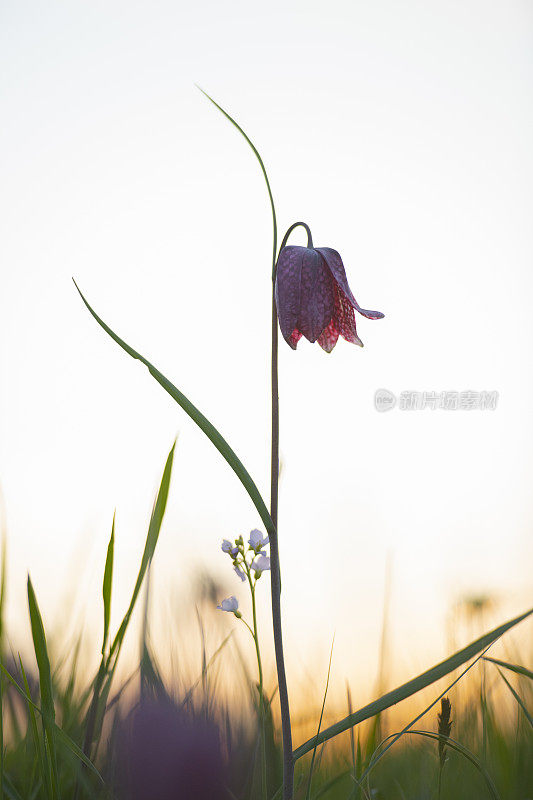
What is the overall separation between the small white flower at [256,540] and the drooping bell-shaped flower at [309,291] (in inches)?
7.6

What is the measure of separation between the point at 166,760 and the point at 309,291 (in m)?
0.47

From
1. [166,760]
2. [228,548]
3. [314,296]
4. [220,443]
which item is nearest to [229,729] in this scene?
[166,760]

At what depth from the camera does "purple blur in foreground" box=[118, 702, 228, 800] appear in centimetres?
59

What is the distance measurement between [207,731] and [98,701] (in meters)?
0.16

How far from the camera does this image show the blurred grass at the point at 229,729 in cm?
57

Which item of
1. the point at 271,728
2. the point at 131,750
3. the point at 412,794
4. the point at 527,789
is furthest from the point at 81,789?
the point at 527,789

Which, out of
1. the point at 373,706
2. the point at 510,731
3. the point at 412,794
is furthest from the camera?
the point at 510,731

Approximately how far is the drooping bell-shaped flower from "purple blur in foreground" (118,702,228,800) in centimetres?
41

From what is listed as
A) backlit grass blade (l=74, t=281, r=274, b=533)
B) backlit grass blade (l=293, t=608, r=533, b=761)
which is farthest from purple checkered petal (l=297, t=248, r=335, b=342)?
backlit grass blade (l=293, t=608, r=533, b=761)

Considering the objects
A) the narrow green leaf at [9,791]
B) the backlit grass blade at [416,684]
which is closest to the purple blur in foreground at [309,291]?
the backlit grass blade at [416,684]

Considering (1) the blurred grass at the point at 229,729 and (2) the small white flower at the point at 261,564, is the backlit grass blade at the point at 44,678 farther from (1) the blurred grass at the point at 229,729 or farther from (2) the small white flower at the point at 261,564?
(2) the small white flower at the point at 261,564

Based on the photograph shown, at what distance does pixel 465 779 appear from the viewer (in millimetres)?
662

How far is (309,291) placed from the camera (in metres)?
0.62

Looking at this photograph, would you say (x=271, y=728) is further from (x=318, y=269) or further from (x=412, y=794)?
(x=318, y=269)
